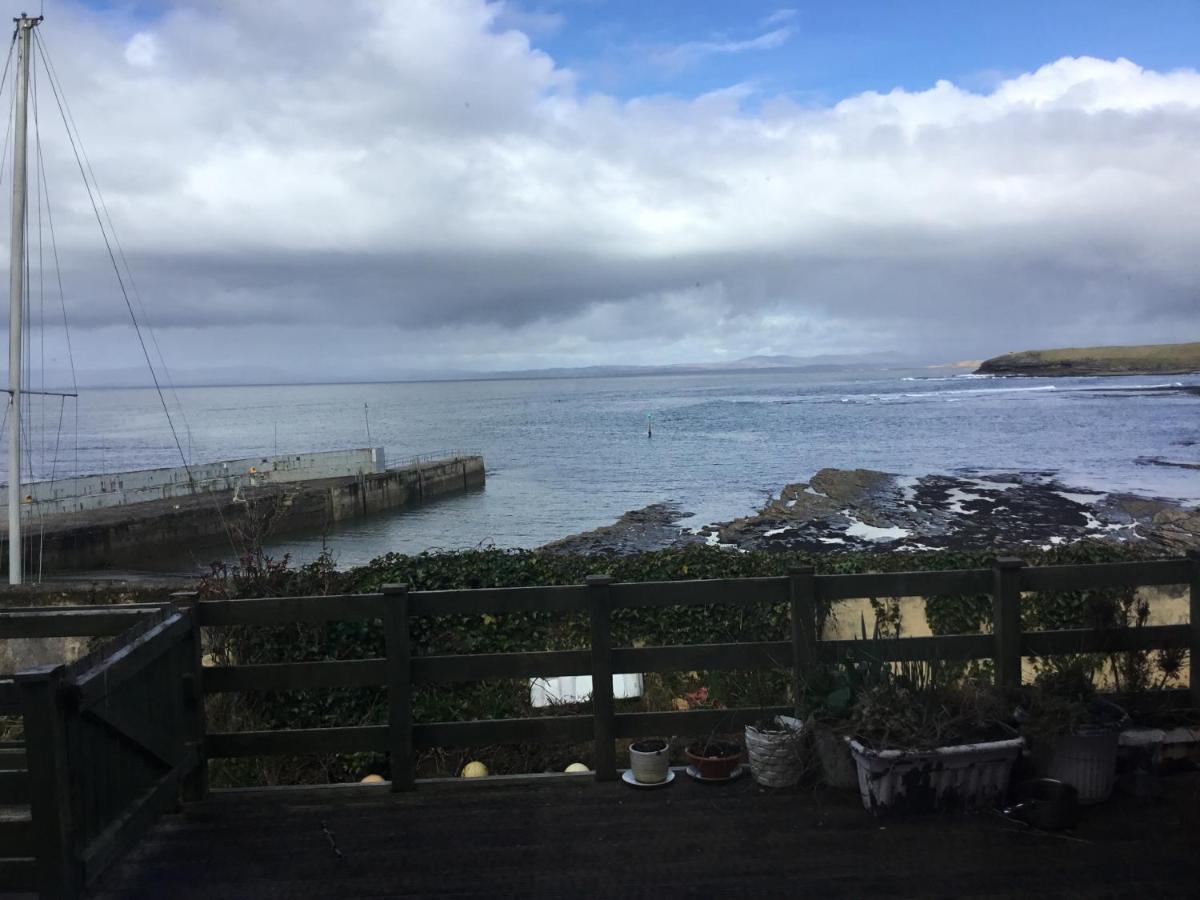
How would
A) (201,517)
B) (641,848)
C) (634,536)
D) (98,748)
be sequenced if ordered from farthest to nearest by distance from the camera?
(201,517)
(634,536)
(641,848)
(98,748)

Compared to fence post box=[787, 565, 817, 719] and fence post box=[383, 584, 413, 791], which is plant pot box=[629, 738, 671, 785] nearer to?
fence post box=[787, 565, 817, 719]

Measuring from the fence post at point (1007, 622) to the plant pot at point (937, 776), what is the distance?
0.75 m

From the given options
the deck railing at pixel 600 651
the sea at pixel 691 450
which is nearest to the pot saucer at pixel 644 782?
the deck railing at pixel 600 651

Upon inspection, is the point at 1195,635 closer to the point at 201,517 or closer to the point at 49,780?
the point at 49,780

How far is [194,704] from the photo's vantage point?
5488mm

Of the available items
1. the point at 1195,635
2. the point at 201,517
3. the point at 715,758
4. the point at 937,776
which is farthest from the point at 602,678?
the point at 201,517

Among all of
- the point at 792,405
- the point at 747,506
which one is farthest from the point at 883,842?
the point at 792,405

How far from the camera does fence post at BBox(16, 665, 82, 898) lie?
3.91 m

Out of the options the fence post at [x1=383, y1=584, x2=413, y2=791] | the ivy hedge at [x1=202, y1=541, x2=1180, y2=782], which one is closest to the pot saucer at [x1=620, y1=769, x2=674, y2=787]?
the ivy hedge at [x1=202, y1=541, x2=1180, y2=782]

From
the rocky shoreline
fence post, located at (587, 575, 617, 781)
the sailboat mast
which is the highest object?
the sailboat mast

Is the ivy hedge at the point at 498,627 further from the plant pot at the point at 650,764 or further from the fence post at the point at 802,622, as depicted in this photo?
the plant pot at the point at 650,764

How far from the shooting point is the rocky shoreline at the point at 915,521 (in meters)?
29.5

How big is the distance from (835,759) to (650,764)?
3.45 feet

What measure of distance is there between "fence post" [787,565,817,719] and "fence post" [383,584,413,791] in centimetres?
228
